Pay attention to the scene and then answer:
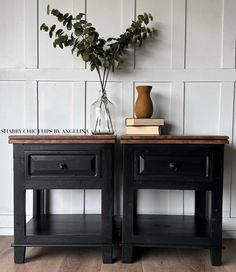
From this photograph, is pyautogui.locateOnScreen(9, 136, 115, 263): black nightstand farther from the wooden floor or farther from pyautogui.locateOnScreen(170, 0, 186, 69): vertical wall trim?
pyautogui.locateOnScreen(170, 0, 186, 69): vertical wall trim

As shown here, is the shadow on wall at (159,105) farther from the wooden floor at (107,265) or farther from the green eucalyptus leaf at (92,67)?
the wooden floor at (107,265)

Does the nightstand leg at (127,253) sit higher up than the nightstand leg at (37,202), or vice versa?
the nightstand leg at (37,202)

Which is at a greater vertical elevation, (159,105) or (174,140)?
Answer: (159,105)

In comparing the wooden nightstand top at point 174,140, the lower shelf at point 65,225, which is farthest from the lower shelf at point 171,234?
the wooden nightstand top at point 174,140

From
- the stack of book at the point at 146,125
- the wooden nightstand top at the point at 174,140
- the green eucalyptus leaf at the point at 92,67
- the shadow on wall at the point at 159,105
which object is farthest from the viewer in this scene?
the shadow on wall at the point at 159,105

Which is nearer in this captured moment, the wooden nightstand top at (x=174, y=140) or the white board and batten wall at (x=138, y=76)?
the wooden nightstand top at (x=174, y=140)

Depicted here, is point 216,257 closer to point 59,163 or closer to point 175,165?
point 175,165

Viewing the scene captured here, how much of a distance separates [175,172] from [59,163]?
0.60 metres

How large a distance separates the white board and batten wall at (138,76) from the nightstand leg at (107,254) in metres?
0.39

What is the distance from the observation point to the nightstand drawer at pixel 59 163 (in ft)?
5.09

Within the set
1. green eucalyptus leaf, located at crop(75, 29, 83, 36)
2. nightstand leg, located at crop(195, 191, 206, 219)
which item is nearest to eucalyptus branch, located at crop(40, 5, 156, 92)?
green eucalyptus leaf, located at crop(75, 29, 83, 36)

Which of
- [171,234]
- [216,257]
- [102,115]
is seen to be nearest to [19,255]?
[171,234]

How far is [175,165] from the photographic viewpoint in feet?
5.04

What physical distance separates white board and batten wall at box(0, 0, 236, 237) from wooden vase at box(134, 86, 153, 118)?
146mm
